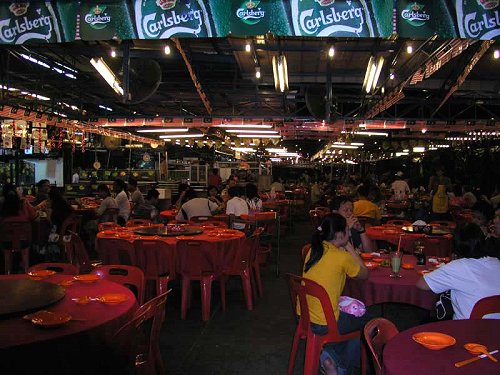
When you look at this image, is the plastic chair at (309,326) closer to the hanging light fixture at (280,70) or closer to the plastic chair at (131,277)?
the plastic chair at (131,277)

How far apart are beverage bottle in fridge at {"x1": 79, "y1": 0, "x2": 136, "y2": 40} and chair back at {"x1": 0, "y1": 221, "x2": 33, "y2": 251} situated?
3869 mm

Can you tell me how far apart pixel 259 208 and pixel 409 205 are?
656 cm

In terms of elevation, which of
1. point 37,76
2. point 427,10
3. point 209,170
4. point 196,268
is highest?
point 37,76

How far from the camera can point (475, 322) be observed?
3.12m

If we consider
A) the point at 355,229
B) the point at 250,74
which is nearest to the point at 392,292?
the point at 355,229

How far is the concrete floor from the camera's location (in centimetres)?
461

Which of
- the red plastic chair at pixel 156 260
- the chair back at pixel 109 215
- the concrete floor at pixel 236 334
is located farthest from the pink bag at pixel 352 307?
the chair back at pixel 109 215

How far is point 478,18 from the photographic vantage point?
5188mm

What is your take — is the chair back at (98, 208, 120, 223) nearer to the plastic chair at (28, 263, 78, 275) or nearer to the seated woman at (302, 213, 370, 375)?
the plastic chair at (28, 263, 78, 275)

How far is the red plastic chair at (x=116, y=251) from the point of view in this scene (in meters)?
5.99

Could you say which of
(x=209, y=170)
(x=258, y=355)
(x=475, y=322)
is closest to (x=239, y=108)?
(x=209, y=170)

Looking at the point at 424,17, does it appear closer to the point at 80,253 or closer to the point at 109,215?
the point at 80,253

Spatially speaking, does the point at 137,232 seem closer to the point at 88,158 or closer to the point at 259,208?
the point at 259,208

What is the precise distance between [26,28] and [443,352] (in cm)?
545
